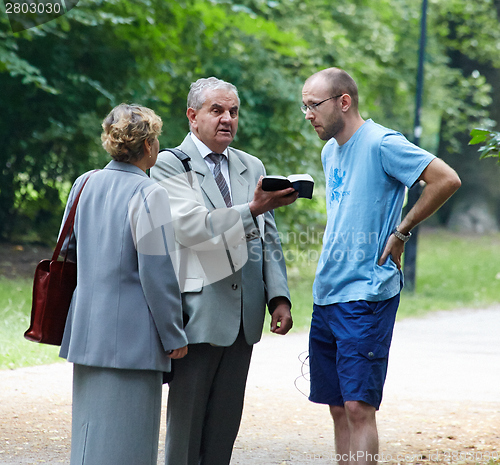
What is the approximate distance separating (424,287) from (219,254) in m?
10.7

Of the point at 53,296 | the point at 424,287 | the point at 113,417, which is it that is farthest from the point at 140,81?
the point at 113,417

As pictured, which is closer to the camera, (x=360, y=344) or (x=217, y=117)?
(x=360, y=344)

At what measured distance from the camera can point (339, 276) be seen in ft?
11.0

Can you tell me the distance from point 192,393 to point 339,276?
0.89 meters

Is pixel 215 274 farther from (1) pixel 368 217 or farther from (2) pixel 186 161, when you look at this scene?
(1) pixel 368 217

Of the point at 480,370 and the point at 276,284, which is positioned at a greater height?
the point at 276,284

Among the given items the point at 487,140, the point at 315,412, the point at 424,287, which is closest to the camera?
the point at 487,140

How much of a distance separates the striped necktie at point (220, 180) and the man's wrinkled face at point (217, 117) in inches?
2.8

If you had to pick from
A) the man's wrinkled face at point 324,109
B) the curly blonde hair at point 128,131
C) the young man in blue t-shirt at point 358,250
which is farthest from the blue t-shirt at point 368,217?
the curly blonde hair at point 128,131

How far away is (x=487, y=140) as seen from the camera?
396cm

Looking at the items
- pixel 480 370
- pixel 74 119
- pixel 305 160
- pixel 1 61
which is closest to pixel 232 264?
pixel 480 370

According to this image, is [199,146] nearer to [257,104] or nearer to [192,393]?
[192,393]

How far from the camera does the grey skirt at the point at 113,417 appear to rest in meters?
2.92
